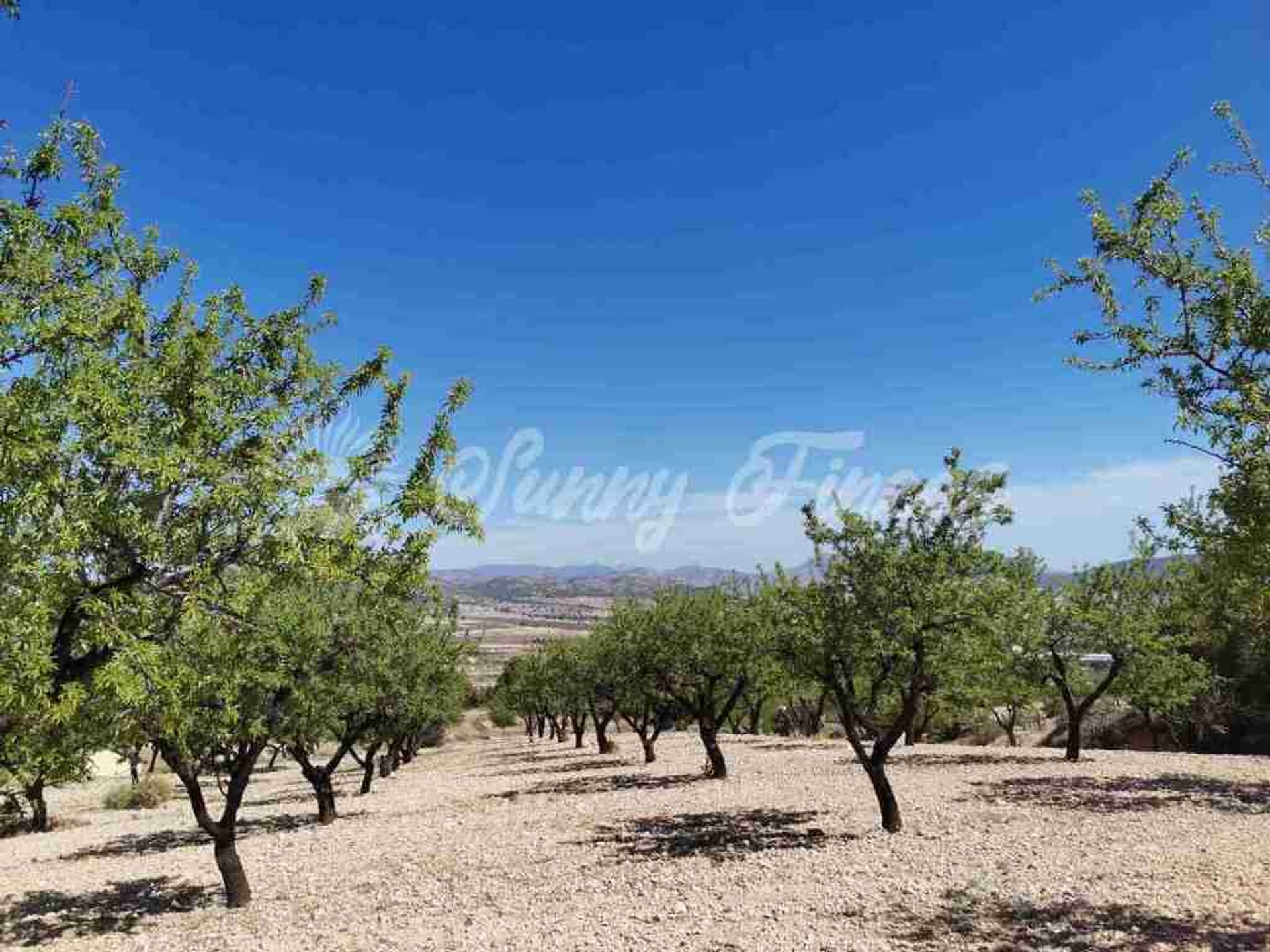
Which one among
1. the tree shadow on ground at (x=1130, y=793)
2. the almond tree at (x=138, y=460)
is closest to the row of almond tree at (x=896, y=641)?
the tree shadow on ground at (x=1130, y=793)

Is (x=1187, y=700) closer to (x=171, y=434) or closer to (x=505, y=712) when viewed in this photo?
(x=171, y=434)

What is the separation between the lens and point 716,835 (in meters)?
23.0

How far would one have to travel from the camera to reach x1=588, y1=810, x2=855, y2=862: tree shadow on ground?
69.1 feet

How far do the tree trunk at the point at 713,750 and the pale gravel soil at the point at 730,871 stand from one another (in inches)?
48.3

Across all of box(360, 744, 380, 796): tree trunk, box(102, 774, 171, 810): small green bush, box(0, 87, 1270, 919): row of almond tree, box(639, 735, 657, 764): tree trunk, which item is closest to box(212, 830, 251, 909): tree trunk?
box(0, 87, 1270, 919): row of almond tree

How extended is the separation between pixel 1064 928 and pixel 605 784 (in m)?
27.2

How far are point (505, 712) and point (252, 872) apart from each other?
9153 centimetres

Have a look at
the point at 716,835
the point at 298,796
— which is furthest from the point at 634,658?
the point at 298,796

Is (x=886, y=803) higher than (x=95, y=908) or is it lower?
higher

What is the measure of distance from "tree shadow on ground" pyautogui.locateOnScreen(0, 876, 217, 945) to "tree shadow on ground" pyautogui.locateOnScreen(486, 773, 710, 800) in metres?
16.3

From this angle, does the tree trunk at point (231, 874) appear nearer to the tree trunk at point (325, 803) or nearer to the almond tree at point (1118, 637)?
the tree trunk at point (325, 803)

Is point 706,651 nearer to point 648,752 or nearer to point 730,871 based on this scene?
point 648,752

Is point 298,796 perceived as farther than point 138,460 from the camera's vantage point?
Yes

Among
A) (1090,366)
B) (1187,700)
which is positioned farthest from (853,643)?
(1187,700)
